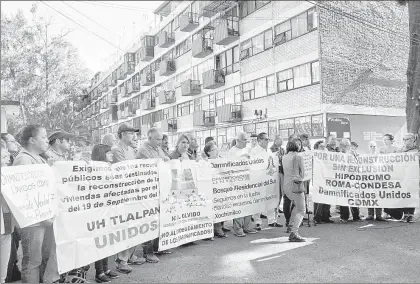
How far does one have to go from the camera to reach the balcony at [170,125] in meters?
38.3

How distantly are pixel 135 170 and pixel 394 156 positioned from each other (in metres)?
5.48

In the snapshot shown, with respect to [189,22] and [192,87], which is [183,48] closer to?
[189,22]

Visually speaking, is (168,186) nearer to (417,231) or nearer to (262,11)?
(417,231)

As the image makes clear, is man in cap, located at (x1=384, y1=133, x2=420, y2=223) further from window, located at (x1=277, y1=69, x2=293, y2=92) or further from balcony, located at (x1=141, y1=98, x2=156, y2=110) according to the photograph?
balcony, located at (x1=141, y1=98, x2=156, y2=110)

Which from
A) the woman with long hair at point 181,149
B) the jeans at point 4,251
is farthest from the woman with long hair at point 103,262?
the woman with long hair at point 181,149

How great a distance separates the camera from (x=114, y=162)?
5.61 m

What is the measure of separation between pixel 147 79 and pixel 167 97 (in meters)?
7.01

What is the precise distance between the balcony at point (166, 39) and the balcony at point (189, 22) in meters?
4.66

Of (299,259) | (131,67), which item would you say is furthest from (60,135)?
(131,67)

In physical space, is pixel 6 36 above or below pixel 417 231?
above

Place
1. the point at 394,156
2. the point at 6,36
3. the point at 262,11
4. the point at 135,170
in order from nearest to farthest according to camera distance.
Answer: the point at 135,170
the point at 394,156
the point at 6,36
the point at 262,11

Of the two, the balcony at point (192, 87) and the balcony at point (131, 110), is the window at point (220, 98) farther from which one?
the balcony at point (131, 110)

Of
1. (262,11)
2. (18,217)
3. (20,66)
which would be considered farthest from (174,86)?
(18,217)

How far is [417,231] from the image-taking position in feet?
23.8
